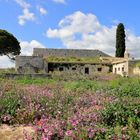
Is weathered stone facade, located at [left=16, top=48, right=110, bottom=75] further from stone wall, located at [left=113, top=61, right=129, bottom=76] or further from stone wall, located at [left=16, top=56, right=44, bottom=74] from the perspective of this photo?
stone wall, located at [left=113, top=61, right=129, bottom=76]


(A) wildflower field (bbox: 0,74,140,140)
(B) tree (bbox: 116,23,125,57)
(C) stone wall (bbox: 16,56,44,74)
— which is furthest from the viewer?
(B) tree (bbox: 116,23,125,57)

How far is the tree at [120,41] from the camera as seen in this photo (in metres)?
64.9

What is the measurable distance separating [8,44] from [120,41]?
24.6 m

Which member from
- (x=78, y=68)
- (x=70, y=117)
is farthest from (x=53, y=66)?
(x=70, y=117)

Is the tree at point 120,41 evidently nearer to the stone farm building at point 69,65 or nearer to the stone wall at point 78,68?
the stone farm building at point 69,65

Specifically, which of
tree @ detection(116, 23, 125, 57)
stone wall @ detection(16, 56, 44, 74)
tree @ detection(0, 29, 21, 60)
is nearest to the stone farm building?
stone wall @ detection(16, 56, 44, 74)

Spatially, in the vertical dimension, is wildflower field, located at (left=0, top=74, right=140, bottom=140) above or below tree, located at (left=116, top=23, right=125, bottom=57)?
below

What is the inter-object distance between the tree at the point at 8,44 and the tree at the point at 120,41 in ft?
76.6

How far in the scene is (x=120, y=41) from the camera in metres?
64.8

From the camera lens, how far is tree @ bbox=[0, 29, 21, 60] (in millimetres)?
79250

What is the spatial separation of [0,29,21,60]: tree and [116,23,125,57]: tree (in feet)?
76.6

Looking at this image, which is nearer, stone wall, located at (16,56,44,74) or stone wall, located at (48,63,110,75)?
stone wall, located at (16,56,44,74)

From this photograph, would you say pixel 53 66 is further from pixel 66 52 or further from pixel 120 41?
pixel 120 41

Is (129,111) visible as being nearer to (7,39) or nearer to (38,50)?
(38,50)
